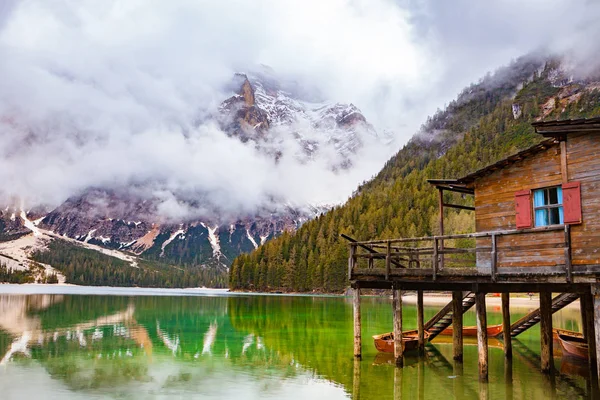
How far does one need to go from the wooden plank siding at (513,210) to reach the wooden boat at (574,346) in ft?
32.8

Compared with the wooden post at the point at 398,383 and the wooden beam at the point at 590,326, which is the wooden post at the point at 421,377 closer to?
the wooden post at the point at 398,383

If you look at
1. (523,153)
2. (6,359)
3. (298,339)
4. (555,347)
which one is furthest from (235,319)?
(523,153)

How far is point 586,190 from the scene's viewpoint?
2028 centimetres

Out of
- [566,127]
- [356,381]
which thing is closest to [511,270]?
[566,127]

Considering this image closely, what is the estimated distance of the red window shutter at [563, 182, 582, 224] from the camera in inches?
795

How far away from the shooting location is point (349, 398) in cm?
2225

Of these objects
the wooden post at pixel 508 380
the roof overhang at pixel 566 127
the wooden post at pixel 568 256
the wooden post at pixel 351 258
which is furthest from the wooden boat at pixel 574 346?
the roof overhang at pixel 566 127

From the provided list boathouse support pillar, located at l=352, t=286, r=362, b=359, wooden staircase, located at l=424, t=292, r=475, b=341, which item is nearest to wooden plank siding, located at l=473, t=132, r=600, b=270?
boathouse support pillar, located at l=352, t=286, r=362, b=359

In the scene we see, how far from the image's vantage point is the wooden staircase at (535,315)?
29.0 meters

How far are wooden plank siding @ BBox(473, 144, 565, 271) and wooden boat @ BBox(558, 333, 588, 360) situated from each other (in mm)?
9985

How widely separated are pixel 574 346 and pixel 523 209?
11684 mm

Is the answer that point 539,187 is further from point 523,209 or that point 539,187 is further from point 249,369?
point 249,369

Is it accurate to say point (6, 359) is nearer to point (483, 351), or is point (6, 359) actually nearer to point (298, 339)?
point (298, 339)

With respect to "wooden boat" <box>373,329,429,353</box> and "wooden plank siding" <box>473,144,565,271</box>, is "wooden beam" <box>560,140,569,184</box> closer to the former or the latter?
"wooden plank siding" <box>473,144,565,271</box>
